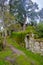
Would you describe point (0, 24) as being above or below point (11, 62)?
above

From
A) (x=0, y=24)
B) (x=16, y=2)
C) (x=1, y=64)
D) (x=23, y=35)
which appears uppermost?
(x=16, y=2)

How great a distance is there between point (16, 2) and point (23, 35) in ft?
79.7

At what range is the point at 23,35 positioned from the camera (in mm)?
31516

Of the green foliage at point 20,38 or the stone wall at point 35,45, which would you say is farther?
the green foliage at point 20,38

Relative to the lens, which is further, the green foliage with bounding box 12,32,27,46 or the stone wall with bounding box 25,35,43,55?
the green foliage with bounding box 12,32,27,46

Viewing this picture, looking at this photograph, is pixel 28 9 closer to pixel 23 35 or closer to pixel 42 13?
pixel 42 13

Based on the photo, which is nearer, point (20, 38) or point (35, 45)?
point (35, 45)

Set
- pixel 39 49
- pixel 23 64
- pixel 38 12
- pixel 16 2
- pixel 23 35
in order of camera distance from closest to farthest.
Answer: pixel 23 64 → pixel 39 49 → pixel 23 35 → pixel 16 2 → pixel 38 12

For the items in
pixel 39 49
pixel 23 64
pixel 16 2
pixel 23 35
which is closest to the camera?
pixel 23 64

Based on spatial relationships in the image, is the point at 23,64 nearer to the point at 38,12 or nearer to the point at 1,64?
the point at 1,64

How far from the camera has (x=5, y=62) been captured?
57.4ft

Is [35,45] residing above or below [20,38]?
below

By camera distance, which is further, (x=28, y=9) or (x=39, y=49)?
(x=28, y=9)

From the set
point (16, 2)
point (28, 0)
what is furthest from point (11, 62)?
point (28, 0)
